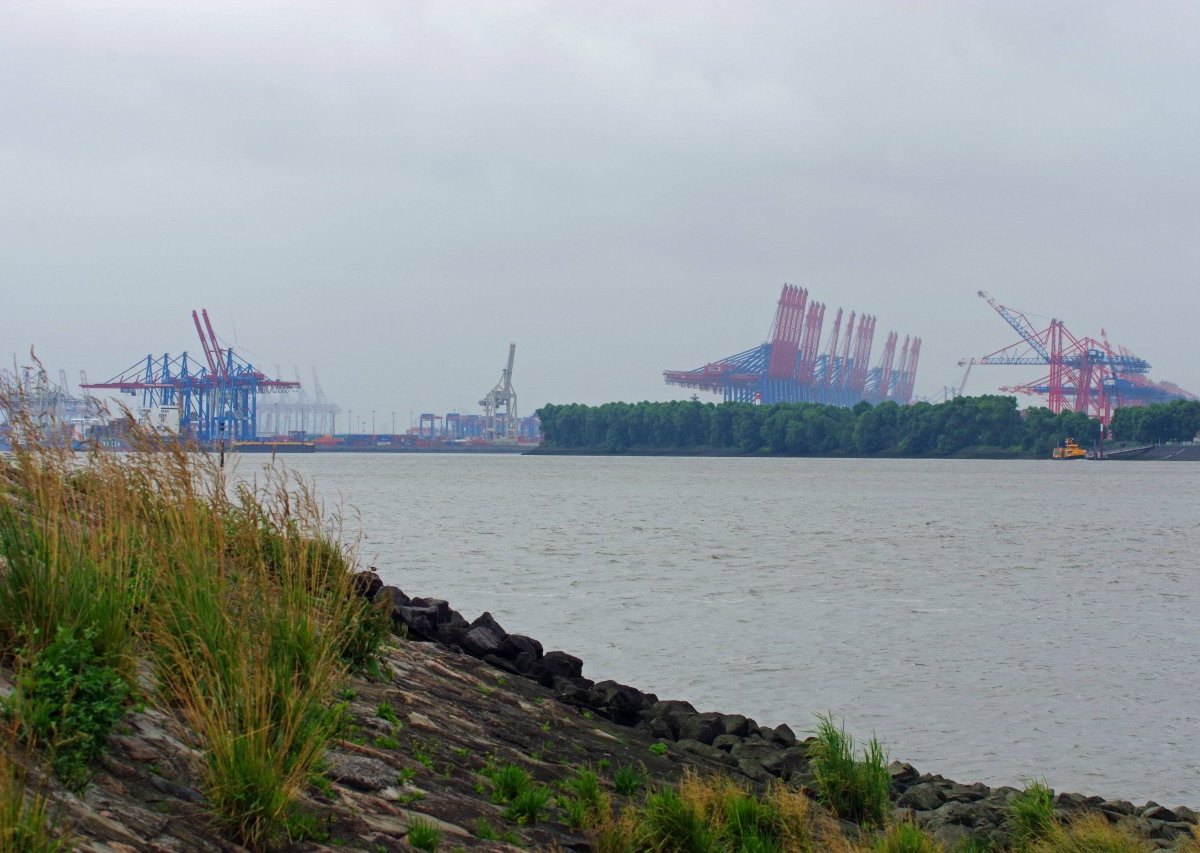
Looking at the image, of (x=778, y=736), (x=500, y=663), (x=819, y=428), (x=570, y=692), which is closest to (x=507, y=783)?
(x=570, y=692)

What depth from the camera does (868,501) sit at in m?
75.7

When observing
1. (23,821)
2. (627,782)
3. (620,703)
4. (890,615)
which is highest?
(23,821)

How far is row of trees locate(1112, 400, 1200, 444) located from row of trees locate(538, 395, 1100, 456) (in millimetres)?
3467

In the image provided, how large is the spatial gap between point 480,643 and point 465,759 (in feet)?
13.5

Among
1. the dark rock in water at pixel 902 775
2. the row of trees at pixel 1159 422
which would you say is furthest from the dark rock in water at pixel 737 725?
the row of trees at pixel 1159 422

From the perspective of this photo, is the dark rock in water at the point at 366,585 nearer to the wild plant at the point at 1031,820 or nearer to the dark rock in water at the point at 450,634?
the dark rock in water at the point at 450,634

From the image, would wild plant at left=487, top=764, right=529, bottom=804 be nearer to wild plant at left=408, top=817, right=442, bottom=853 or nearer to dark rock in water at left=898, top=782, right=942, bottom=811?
wild plant at left=408, top=817, right=442, bottom=853

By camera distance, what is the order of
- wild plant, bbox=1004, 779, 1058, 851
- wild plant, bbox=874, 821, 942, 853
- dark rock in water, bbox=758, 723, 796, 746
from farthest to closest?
dark rock in water, bbox=758, 723, 796, 746
wild plant, bbox=1004, 779, 1058, 851
wild plant, bbox=874, 821, 942, 853

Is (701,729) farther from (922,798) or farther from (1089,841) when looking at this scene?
(1089,841)

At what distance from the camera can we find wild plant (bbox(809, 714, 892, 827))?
9.30 m

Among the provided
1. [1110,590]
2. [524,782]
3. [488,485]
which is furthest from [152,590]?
[488,485]

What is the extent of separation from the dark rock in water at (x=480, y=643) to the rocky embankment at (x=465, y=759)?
2 centimetres

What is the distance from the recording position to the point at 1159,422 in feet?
493

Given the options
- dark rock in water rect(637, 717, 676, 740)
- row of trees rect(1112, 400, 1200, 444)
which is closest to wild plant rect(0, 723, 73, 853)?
dark rock in water rect(637, 717, 676, 740)
